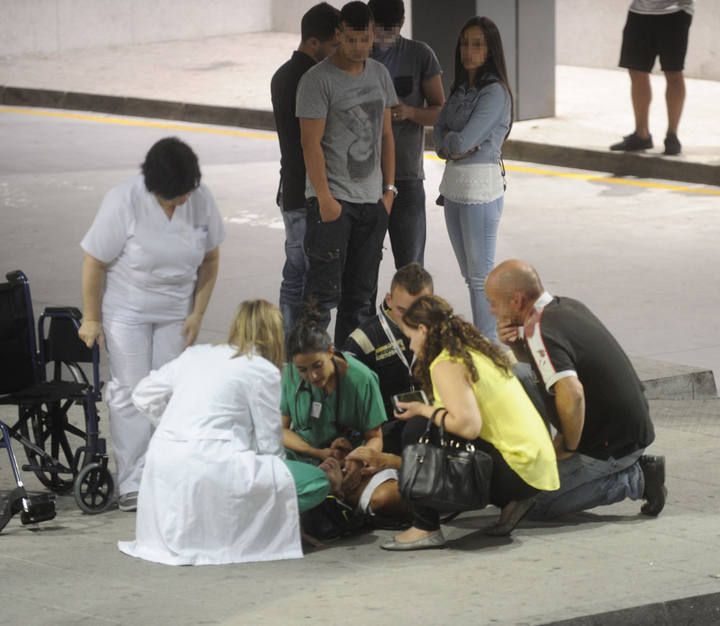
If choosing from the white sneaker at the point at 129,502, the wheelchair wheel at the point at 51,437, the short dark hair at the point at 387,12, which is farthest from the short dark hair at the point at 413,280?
the short dark hair at the point at 387,12

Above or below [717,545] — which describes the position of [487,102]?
above

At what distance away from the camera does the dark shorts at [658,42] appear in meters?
14.9

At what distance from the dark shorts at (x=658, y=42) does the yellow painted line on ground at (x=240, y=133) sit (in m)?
0.98

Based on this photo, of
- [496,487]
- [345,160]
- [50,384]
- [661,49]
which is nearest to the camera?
[496,487]

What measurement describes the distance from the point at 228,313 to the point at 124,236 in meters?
3.64

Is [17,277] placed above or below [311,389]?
above

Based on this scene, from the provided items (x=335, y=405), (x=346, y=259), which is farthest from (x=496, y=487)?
(x=346, y=259)

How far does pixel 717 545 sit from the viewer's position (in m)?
6.42

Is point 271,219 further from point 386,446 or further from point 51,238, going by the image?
point 386,446

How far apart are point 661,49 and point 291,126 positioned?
22.7ft

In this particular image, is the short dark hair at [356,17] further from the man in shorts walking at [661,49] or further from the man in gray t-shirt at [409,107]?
the man in shorts walking at [661,49]

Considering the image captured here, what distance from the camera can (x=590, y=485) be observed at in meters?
6.90

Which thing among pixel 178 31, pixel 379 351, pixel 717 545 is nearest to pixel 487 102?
pixel 379 351

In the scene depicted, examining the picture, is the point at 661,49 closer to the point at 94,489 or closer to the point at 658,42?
the point at 658,42
